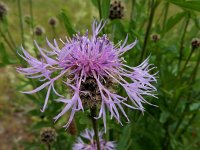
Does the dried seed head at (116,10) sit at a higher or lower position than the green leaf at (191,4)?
higher

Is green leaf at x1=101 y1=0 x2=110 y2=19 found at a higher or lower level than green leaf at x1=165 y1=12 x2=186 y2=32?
higher

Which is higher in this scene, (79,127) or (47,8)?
(47,8)

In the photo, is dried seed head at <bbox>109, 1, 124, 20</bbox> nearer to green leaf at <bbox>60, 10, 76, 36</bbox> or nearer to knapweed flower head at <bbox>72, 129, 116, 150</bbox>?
green leaf at <bbox>60, 10, 76, 36</bbox>

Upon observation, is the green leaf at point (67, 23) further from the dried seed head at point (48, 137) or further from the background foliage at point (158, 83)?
the dried seed head at point (48, 137)

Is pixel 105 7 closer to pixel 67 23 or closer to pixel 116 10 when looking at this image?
pixel 67 23

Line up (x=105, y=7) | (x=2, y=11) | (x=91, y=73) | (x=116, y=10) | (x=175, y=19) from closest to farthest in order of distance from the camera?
(x=91, y=73)
(x=105, y=7)
(x=175, y=19)
(x=116, y=10)
(x=2, y=11)

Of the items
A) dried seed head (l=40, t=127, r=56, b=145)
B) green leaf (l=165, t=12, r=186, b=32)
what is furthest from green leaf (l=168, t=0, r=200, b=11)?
dried seed head (l=40, t=127, r=56, b=145)

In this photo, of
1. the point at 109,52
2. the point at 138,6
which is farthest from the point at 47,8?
the point at 109,52

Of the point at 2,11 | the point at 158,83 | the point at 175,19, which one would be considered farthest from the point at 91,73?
the point at 2,11

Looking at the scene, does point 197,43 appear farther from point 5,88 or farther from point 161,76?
point 5,88

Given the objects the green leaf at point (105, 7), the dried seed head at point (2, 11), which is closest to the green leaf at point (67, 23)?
the green leaf at point (105, 7)

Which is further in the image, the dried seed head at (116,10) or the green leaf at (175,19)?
the dried seed head at (116,10)
